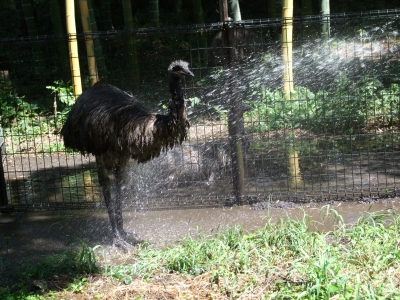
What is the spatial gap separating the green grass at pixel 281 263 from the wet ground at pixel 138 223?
1.47 ft

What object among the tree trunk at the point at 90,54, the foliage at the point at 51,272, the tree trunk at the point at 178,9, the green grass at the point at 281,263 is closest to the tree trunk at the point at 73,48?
the tree trunk at the point at 90,54

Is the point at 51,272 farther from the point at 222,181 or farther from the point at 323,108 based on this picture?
the point at 323,108

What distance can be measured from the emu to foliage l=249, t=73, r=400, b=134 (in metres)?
1.36

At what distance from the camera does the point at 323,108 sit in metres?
6.56

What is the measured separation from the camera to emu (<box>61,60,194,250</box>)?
5246 mm

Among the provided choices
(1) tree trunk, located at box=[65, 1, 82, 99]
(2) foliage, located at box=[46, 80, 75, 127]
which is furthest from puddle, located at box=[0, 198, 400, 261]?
(2) foliage, located at box=[46, 80, 75, 127]

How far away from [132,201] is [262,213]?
1.41 metres

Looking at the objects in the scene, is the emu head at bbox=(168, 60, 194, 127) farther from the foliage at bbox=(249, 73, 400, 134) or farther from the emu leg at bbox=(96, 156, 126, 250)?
the foliage at bbox=(249, 73, 400, 134)

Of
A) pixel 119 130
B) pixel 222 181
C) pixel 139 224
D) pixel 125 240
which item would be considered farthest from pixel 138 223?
pixel 222 181

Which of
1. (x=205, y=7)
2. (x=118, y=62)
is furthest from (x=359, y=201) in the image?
(x=205, y=7)

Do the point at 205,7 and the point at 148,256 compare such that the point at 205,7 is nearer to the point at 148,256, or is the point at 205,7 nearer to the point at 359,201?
the point at 359,201

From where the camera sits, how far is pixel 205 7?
49.1 ft

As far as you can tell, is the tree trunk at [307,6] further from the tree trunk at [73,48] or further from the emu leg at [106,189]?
the emu leg at [106,189]

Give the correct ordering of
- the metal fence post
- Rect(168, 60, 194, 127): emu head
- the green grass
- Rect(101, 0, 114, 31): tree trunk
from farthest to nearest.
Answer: Rect(101, 0, 114, 31): tree trunk → the metal fence post → Rect(168, 60, 194, 127): emu head → the green grass
